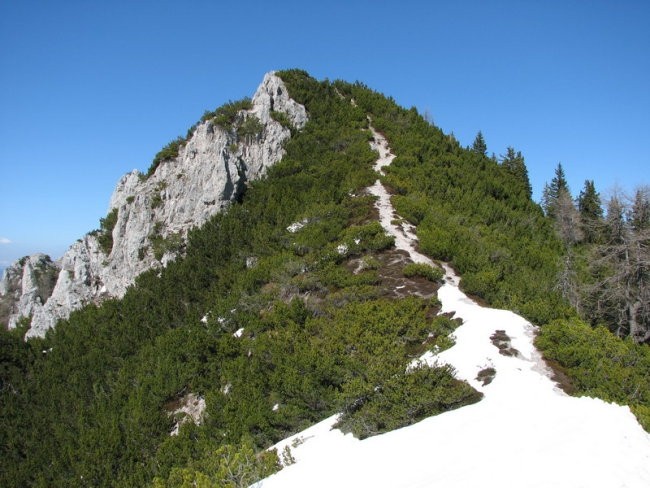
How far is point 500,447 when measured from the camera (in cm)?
729

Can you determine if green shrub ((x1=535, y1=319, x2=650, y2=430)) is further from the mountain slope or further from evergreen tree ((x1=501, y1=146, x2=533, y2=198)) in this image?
evergreen tree ((x1=501, y1=146, x2=533, y2=198))

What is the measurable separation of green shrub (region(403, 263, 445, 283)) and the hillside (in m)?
0.07

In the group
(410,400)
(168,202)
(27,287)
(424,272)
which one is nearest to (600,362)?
(410,400)

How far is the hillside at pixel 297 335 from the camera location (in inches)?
426

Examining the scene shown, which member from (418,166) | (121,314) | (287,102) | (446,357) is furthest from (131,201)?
(446,357)

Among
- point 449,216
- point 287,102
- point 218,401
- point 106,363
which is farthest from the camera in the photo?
point 287,102

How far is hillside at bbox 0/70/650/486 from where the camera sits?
35.5ft

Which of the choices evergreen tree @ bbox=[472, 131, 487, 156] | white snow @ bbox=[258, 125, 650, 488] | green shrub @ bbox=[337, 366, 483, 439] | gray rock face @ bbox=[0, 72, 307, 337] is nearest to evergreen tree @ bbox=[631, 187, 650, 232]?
white snow @ bbox=[258, 125, 650, 488]

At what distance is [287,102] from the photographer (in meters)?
43.5

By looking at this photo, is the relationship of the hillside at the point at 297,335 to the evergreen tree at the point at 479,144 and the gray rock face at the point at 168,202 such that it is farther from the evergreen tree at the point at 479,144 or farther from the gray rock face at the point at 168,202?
the evergreen tree at the point at 479,144

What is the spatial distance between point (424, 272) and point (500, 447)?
11952 millimetres

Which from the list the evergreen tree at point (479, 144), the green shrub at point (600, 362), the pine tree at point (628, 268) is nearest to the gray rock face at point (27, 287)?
the green shrub at point (600, 362)

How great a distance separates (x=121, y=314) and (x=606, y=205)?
29.9 meters

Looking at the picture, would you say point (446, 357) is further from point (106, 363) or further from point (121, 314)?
point (121, 314)
